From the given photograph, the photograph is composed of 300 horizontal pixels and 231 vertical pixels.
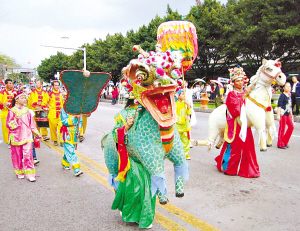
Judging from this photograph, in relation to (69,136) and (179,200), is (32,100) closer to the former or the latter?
(69,136)

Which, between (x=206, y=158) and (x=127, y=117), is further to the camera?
(x=206, y=158)

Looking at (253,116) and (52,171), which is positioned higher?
(253,116)

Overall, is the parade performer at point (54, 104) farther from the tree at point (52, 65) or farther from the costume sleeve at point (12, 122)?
the tree at point (52, 65)

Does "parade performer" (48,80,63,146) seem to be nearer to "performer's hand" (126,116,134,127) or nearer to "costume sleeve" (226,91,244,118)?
"costume sleeve" (226,91,244,118)

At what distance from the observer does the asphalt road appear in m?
3.30

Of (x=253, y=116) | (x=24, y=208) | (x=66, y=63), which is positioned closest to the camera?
(x=24, y=208)

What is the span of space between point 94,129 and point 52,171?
4825 millimetres

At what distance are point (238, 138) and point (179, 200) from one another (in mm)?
1730

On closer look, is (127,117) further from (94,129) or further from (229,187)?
(94,129)

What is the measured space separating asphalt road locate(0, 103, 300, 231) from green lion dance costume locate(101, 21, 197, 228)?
0.42 meters

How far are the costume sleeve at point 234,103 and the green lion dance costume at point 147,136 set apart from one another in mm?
2296

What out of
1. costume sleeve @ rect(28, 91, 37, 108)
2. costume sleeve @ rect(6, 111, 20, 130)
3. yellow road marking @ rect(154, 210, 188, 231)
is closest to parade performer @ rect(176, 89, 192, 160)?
yellow road marking @ rect(154, 210, 188, 231)

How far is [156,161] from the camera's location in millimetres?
2656

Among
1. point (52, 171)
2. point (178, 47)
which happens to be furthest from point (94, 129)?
point (178, 47)
